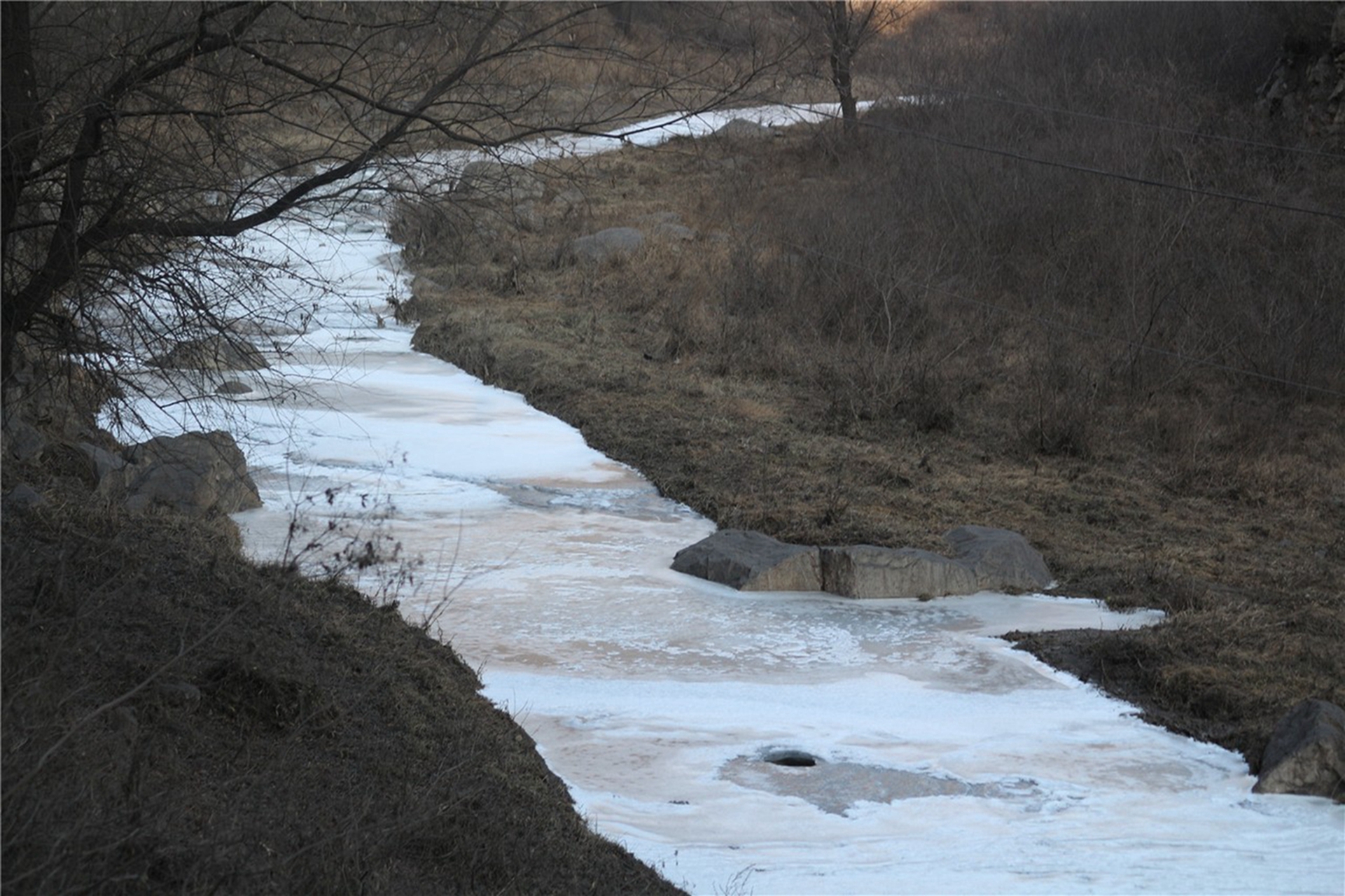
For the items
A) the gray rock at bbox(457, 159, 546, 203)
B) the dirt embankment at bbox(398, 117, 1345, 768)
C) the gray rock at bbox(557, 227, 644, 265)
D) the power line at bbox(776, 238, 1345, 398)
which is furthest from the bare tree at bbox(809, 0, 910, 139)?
the gray rock at bbox(457, 159, 546, 203)

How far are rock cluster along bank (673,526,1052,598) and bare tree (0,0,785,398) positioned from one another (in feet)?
13.9

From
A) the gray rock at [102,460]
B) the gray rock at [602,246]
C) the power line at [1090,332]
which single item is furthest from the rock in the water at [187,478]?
the gray rock at [602,246]

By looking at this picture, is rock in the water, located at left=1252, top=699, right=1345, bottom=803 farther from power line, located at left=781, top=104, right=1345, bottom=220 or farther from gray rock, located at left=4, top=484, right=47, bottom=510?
power line, located at left=781, top=104, right=1345, bottom=220

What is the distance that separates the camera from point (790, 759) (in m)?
6.86

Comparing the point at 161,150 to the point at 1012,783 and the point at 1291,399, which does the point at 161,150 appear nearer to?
the point at 1012,783

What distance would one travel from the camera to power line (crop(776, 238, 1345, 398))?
50.6ft

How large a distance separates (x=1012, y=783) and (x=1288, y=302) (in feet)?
38.9

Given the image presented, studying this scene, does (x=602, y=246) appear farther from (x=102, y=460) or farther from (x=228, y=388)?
(x=228, y=388)

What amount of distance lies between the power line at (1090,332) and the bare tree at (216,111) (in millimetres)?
11114

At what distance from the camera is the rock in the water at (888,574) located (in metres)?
9.33

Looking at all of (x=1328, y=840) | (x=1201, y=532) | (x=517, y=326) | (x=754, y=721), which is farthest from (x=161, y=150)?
(x=517, y=326)

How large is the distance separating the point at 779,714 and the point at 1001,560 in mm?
2929

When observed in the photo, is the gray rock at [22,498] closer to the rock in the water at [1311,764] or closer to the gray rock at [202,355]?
the gray rock at [202,355]

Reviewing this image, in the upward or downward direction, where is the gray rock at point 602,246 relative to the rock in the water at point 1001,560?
upward
